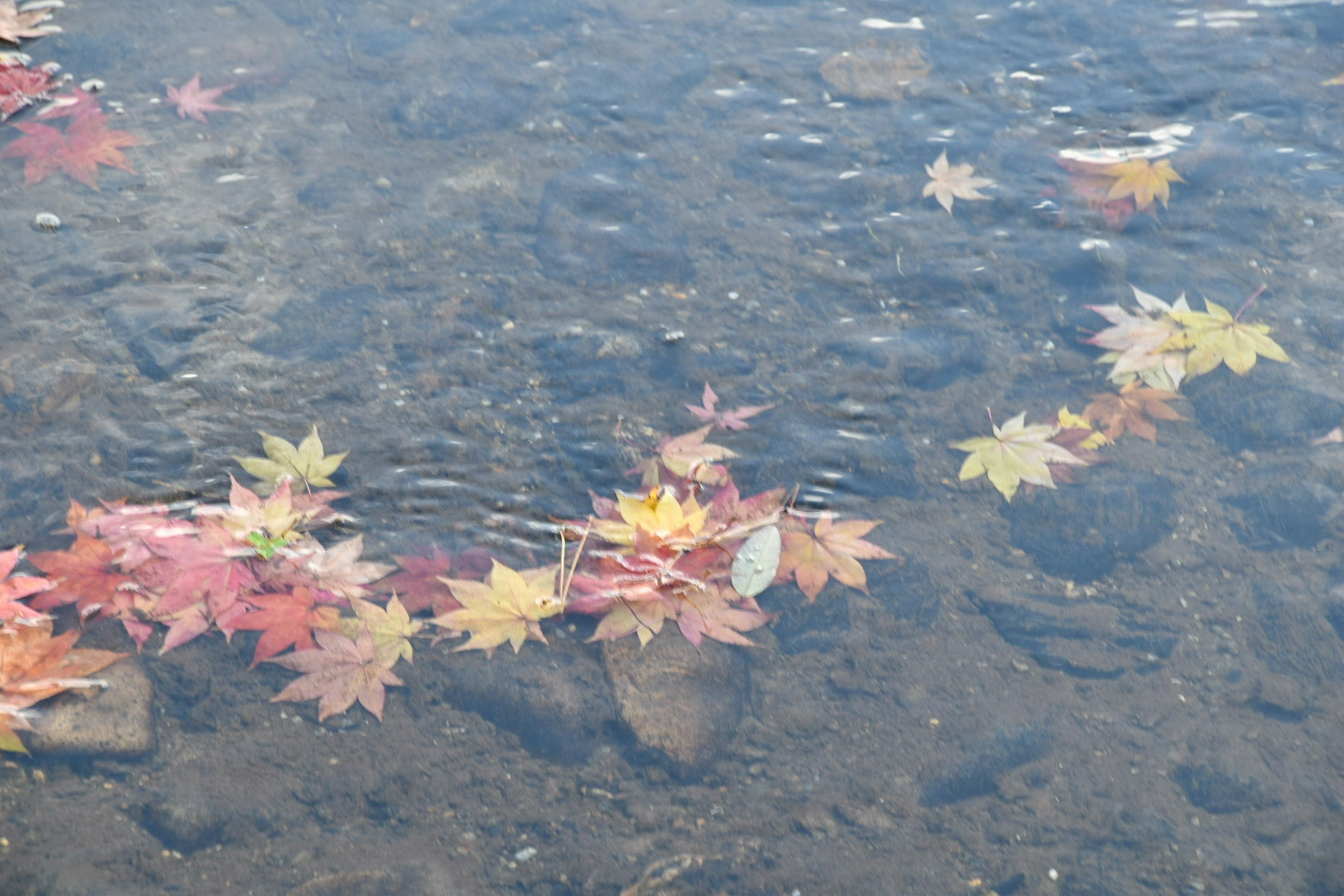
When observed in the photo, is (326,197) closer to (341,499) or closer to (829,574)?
(341,499)

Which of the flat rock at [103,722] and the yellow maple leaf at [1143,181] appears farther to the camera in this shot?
the yellow maple leaf at [1143,181]

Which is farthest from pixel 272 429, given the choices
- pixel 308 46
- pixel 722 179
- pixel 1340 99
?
pixel 1340 99

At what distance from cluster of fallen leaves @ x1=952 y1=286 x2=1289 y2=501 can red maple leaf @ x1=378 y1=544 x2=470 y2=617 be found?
153 cm

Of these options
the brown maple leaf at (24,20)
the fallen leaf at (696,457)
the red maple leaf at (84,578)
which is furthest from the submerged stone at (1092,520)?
the brown maple leaf at (24,20)

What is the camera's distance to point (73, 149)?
3.63m

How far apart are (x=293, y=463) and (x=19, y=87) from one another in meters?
2.56

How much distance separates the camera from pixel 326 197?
3.52 m

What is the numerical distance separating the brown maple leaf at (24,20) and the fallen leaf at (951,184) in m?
4.08

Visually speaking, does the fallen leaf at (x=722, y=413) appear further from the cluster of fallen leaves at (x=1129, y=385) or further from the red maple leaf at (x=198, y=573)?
the red maple leaf at (x=198, y=573)

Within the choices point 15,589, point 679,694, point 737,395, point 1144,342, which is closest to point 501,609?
point 679,694

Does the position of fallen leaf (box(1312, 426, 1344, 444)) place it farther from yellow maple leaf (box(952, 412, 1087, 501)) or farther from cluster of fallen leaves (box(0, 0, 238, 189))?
cluster of fallen leaves (box(0, 0, 238, 189))

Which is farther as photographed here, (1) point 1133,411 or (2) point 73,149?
(2) point 73,149

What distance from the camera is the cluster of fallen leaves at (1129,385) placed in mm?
2719

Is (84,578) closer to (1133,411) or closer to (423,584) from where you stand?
(423,584)
